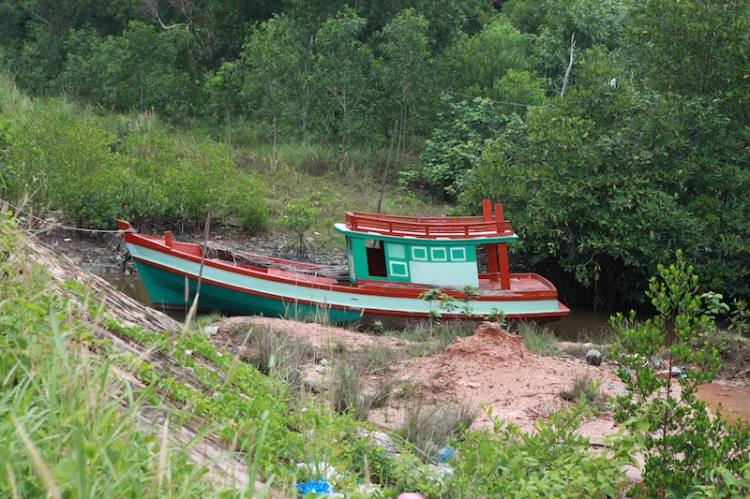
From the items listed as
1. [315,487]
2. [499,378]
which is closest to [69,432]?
[315,487]

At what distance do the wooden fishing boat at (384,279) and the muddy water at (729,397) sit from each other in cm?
324

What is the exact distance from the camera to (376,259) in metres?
11.1

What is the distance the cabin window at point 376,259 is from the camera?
11.0m

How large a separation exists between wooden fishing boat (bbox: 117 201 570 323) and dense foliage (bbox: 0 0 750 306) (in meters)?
1.94

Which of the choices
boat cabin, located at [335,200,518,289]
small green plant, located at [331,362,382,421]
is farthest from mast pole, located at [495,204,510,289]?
small green plant, located at [331,362,382,421]

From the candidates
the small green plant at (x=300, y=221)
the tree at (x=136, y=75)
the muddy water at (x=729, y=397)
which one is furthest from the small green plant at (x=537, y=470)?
the tree at (x=136, y=75)

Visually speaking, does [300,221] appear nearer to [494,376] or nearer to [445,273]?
[445,273]

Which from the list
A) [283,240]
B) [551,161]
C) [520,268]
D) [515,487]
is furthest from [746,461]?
[283,240]

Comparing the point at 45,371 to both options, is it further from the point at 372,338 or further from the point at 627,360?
the point at 372,338

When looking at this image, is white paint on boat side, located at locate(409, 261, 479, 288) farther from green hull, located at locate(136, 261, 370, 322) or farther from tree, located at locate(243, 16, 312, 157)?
tree, located at locate(243, 16, 312, 157)

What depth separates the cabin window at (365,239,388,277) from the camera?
36.1 ft

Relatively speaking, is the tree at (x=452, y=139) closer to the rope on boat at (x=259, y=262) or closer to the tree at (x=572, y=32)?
the tree at (x=572, y=32)

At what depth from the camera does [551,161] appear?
1285 centimetres

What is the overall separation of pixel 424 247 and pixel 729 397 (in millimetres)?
4381
